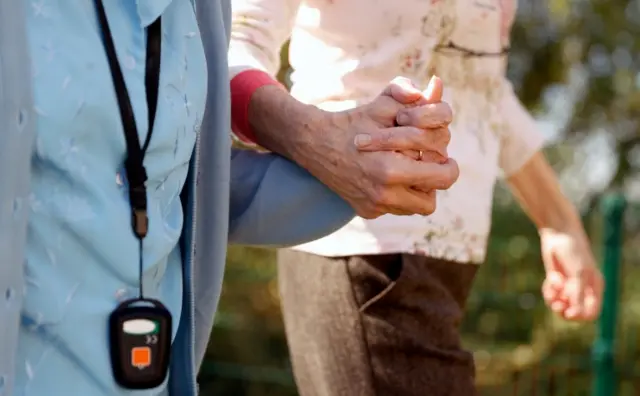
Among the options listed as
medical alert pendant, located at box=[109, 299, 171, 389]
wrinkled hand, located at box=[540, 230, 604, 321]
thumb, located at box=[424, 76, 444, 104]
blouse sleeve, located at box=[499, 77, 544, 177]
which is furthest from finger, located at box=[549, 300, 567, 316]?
medical alert pendant, located at box=[109, 299, 171, 389]

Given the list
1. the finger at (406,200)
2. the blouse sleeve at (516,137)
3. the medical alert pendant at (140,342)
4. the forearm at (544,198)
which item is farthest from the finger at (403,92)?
the forearm at (544,198)

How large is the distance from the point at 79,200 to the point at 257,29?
572 mm

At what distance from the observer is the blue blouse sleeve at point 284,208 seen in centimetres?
132

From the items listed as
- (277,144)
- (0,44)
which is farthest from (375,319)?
(0,44)

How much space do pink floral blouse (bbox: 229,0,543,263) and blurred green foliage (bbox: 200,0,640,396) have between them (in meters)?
2.57

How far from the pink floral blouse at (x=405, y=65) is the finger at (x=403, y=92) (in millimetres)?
269

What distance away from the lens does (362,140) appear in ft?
4.07

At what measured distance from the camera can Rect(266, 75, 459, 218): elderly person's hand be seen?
1217 mm

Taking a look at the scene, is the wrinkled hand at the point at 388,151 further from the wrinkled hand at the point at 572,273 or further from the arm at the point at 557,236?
the wrinkled hand at the point at 572,273

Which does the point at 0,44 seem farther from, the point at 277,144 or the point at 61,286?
the point at 277,144

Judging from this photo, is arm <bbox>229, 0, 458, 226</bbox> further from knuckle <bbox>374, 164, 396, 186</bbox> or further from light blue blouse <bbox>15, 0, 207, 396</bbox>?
light blue blouse <bbox>15, 0, 207, 396</bbox>

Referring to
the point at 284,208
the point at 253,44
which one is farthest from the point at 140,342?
the point at 253,44

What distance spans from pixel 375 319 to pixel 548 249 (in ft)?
2.11

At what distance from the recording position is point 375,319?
5.26 feet
